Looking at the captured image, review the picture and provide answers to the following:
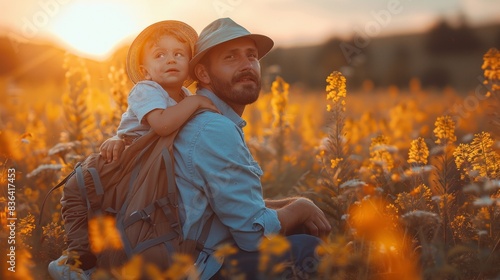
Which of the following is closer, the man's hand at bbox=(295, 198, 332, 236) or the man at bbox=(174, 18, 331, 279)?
the man at bbox=(174, 18, 331, 279)

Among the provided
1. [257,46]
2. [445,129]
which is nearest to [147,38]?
[257,46]

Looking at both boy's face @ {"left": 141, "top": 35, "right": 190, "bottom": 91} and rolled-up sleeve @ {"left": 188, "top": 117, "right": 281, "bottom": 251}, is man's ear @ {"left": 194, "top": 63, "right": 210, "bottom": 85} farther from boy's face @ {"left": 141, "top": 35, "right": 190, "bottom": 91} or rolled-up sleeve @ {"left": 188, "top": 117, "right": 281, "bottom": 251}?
rolled-up sleeve @ {"left": 188, "top": 117, "right": 281, "bottom": 251}

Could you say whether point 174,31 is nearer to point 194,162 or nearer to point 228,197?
point 194,162

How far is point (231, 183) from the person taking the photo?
135 inches

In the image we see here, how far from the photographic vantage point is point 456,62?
185ft

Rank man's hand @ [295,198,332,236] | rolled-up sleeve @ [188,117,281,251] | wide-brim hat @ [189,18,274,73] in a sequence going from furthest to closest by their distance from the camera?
man's hand @ [295,198,332,236] → wide-brim hat @ [189,18,274,73] → rolled-up sleeve @ [188,117,281,251]

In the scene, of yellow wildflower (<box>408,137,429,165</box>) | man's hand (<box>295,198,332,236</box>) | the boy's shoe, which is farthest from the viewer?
yellow wildflower (<box>408,137,429,165</box>)

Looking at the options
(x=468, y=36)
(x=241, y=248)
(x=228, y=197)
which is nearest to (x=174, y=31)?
(x=228, y=197)

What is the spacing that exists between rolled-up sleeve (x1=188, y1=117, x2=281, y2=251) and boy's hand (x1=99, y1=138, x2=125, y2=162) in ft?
1.52

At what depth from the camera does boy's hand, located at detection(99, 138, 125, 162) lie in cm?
360

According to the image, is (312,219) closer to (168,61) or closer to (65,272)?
(168,61)

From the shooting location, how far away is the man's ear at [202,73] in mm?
4008

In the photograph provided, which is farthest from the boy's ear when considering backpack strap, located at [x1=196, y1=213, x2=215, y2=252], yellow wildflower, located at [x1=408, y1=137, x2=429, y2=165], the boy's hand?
yellow wildflower, located at [x1=408, y1=137, x2=429, y2=165]

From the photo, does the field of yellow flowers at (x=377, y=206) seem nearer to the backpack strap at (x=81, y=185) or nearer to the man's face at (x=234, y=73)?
the backpack strap at (x=81, y=185)
